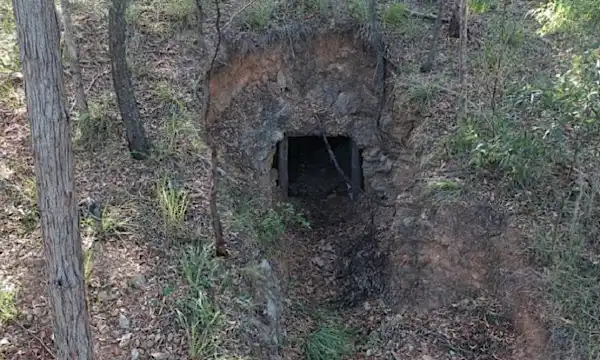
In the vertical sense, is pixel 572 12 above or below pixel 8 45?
above

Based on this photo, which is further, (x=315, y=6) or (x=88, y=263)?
(x=315, y=6)

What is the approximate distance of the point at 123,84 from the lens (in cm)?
500

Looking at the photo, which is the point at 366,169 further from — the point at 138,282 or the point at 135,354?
the point at 135,354

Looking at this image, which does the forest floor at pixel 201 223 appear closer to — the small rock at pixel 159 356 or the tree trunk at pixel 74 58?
the small rock at pixel 159 356

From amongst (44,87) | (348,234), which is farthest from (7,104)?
(348,234)

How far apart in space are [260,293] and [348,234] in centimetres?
210

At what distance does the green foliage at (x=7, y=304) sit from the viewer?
12.6 feet

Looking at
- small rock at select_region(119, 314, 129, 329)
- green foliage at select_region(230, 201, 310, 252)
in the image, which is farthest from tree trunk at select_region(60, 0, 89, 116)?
small rock at select_region(119, 314, 129, 329)

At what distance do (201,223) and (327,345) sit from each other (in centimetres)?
161

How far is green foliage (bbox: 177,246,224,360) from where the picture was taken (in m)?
4.01

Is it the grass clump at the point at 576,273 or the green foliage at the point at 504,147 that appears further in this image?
the green foliage at the point at 504,147

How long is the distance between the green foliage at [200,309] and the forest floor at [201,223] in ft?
0.04

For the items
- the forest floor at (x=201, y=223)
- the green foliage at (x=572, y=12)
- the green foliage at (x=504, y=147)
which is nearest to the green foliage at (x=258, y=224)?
the forest floor at (x=201, y=223)

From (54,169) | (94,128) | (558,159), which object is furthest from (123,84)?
(558,159)
